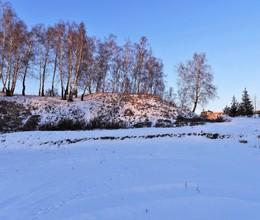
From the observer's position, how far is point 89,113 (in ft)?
87.0

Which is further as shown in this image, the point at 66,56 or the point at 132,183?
the point at 66,56

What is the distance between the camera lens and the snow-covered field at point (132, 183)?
462 centimetres

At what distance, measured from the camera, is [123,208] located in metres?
4.77

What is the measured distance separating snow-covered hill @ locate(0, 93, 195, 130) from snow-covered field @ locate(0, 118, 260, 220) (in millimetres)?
9956

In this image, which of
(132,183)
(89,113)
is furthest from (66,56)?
(132,183)

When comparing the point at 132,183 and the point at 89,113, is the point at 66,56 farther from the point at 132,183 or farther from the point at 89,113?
the point at 132,183

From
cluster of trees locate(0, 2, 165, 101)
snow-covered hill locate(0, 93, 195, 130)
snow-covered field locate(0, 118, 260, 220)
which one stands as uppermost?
cluster of trees locate(0, 2, 165, 101)

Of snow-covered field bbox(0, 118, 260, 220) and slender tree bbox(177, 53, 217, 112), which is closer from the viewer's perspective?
snow-covered field bbox(0, 118, 260, 220)

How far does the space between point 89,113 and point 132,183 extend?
20614mm

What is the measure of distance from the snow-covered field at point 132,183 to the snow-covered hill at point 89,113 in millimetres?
9956

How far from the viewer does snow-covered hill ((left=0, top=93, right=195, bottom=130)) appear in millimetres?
23750

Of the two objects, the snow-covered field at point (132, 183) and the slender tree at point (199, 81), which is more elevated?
the slender tree at point (199, 81)

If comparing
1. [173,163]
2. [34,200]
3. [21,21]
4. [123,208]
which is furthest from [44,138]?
[21,21]

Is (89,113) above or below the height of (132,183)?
above
